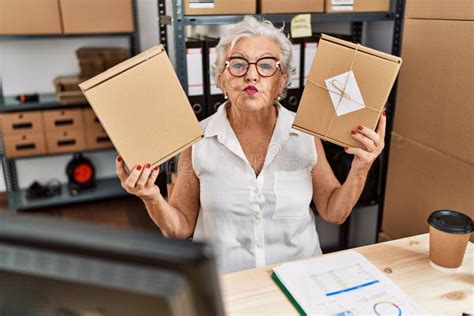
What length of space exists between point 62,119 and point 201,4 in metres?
1.65

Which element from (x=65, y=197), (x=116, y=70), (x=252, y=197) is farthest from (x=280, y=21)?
(x=65, y=197)

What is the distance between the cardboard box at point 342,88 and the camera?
43.3 inches

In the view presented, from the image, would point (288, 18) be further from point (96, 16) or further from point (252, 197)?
point (96, 16)

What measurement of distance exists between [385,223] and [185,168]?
104cm

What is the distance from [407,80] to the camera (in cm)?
171

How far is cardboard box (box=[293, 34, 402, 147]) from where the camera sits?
3.61ft

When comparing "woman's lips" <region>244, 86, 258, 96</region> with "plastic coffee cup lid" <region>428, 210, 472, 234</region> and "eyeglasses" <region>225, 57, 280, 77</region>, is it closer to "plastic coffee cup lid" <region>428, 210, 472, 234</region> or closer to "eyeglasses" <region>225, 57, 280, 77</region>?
"eyeglasses" <region>225, 57, 280, 77</region>

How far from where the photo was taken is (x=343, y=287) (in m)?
0.95

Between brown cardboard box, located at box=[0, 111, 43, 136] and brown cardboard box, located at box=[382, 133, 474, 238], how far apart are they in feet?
7.01

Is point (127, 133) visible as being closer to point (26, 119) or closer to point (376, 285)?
point (376, 285)

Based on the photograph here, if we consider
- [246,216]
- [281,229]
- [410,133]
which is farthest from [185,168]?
[410,133]

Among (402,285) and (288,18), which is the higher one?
(288,18)

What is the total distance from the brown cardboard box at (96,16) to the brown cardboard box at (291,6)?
4.55ft

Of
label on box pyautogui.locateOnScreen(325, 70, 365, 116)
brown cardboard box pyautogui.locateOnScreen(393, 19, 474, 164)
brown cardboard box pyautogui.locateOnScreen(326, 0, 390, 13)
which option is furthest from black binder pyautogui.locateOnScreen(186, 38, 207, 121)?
brown cardboard box pyautogui.locateOnScreen(393, 19, 474, 164)
